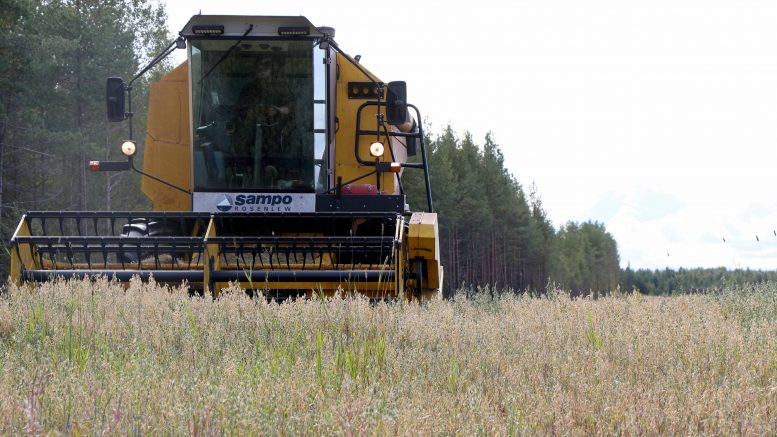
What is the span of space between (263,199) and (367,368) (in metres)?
6.13

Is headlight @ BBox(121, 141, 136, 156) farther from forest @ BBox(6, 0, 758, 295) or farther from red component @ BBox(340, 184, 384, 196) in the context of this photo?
forest @ BBox(6, 0, 758, 295)

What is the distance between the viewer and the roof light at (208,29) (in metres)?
11.6

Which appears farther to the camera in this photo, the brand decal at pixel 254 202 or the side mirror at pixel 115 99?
the side mirror at pixel 115 99

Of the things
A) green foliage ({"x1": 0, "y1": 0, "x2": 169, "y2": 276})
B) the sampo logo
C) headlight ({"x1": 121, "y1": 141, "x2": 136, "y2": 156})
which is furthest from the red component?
green foliage ({"x1": 0, "y1": 0, "x2": 169, "y2": 276})

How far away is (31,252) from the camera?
1026 cm

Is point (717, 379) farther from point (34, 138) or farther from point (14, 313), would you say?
point (34, 138)

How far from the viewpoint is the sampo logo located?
11383mm

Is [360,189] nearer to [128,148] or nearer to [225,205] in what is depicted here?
[225,205]

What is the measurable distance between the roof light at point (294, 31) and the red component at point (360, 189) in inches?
77.5

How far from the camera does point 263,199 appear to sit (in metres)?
11.4

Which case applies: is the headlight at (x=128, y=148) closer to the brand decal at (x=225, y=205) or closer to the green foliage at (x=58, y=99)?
the brand decal at (x=225, y=205)

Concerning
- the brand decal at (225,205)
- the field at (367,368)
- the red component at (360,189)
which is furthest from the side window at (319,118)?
the field at (367,368)

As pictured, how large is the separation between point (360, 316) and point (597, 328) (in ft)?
5.93

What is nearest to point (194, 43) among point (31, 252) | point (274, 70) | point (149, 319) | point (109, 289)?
point (274, 70)
